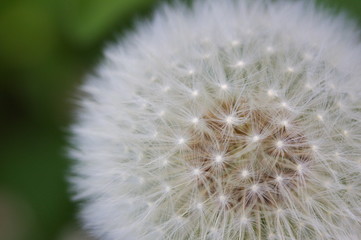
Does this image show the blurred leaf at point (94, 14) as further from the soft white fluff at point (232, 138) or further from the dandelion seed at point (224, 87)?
the dandelion seed at point (224, 87)

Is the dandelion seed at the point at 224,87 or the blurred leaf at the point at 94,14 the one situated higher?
the blurred leaf at the point at 94,14

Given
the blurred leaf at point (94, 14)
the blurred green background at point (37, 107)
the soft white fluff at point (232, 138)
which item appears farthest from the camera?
the blurred green background at point (37, 107)

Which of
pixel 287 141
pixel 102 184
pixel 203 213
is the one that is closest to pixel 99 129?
pixel 102 184

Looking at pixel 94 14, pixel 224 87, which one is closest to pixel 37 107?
pixel 94 14

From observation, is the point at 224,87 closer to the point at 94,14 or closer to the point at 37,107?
the point at 94,14

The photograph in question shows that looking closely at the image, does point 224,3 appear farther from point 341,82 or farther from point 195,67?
point 341,82

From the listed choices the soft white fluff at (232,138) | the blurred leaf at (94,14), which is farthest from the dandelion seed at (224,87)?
the blurred leaf at (94,14)
